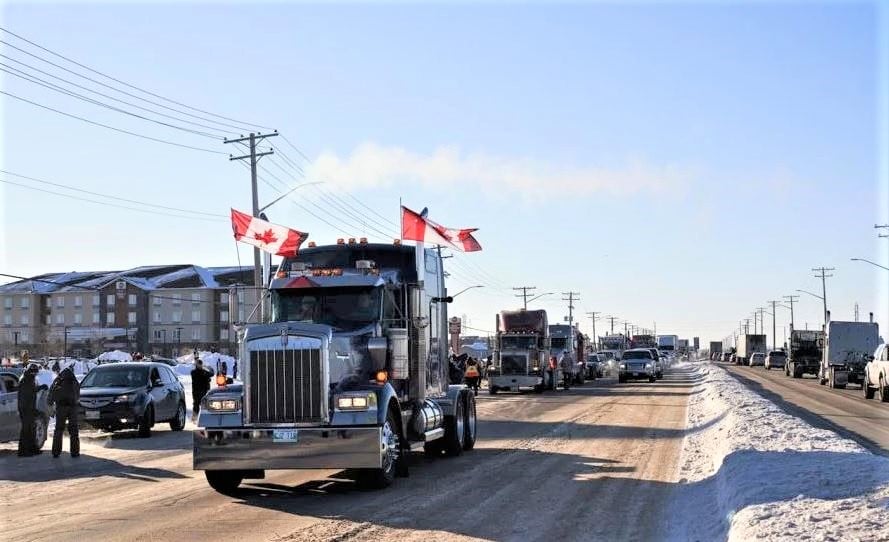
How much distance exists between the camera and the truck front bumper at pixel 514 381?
4438cm

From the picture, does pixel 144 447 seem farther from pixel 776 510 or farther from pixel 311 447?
pixel 776 510

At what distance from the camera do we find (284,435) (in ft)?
39.0

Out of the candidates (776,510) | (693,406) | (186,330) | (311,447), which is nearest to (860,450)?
(776,510)

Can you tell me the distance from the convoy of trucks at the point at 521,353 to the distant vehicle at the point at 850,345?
51.0ft

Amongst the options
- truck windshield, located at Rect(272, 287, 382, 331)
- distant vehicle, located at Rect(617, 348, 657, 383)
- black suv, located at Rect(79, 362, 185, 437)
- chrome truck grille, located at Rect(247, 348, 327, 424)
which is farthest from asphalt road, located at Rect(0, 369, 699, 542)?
distant vehicle, located at Rect(617, 348, 657, 383)

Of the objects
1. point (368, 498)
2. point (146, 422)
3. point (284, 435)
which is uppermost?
point (284, 435)

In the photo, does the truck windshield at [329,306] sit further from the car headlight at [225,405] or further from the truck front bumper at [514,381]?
the truck front bumper at [514,381]

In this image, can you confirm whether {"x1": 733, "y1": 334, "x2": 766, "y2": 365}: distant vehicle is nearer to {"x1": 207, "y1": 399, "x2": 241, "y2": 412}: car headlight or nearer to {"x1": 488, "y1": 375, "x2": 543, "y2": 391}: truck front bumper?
{"x1": 488, "y1": 375, "x2": 543, "y2": 391}: truck front bumper

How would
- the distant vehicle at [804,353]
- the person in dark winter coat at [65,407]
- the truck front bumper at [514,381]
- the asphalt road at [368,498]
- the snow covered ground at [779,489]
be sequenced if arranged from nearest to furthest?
the snow covered ground at [779,489], the asphalt road at [368,498], the person in dark winter coat at [65,407], the truck front bumper at [514,381], the distant vehicle at [804,353]

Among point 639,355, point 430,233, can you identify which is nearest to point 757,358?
point 639,355

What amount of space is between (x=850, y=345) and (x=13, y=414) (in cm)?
4440

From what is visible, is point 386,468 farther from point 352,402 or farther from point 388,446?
point 352,402

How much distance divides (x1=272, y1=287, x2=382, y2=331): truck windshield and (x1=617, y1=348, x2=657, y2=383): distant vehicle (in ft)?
152

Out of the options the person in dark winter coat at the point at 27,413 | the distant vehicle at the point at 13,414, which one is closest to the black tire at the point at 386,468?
the person in dark winter coat at the point at 27,413
